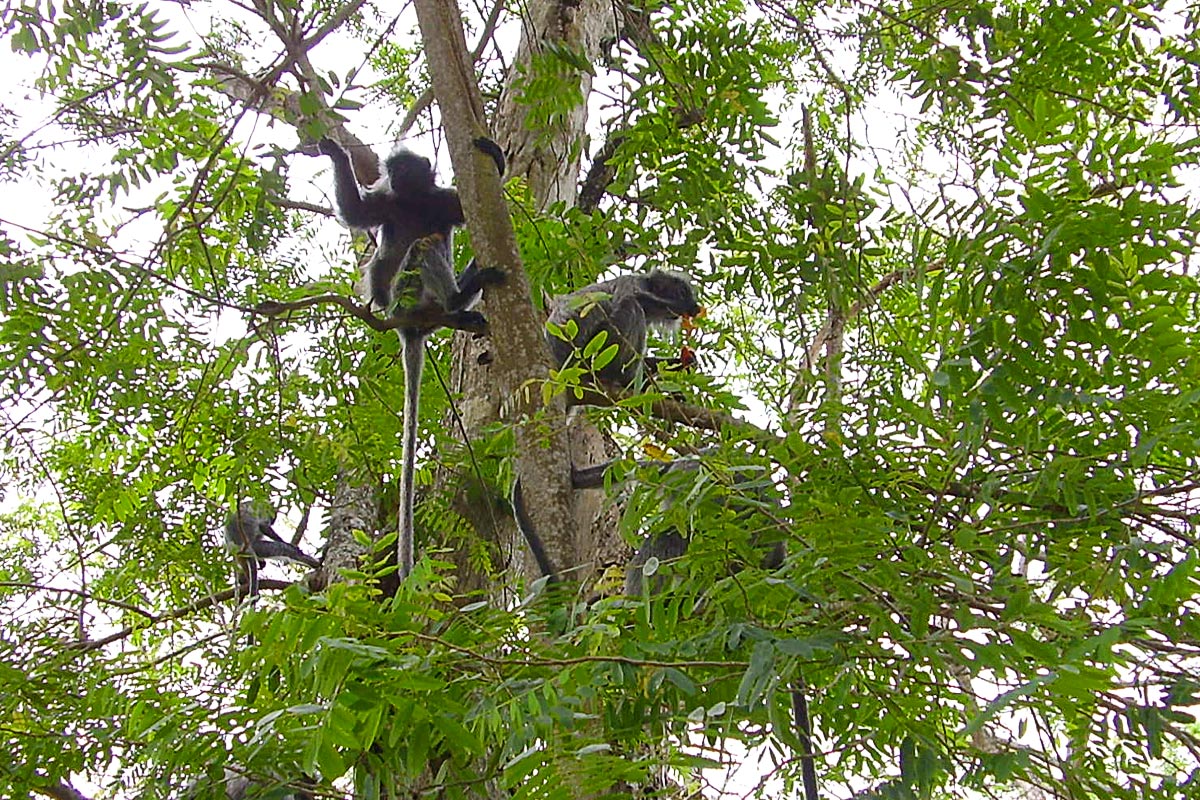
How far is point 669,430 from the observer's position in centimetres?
175

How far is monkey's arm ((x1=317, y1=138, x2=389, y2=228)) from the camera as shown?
428cm

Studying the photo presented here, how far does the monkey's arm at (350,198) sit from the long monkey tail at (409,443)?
2.91 feet

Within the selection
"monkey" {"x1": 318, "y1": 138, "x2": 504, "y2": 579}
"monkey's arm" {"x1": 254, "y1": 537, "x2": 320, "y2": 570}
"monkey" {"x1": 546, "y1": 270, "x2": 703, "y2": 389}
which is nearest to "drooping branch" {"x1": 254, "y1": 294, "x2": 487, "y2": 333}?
"monkey" {"x1": 318, "y1": 138, "x2": 504, "y2": 579}

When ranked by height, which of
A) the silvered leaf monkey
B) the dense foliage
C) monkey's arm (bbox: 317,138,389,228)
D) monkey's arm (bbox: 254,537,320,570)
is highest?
monkey's arm (bbox: 317,138,389,228)

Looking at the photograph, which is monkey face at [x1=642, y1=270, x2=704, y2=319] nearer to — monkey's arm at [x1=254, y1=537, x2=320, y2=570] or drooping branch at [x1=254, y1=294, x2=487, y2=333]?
drooping branch at [x1=254, y1=294, x2=487, y2=333]

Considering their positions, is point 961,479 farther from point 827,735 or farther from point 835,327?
point 835,327

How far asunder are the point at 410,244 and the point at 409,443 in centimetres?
163

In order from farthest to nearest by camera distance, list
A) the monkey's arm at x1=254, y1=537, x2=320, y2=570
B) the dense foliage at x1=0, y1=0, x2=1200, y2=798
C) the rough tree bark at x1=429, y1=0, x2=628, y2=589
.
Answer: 1. the monkey's arm at x1=254, y1=537, x2=320, y2=570
2. the rough tree bark at x1=429, y1=0, x2=628, y2=589
3. the dense foliage at x1=0, y1=0, x2=1200, y2=798

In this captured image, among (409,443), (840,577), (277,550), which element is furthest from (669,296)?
(840,577)

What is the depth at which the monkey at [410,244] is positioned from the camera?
3.78 metres

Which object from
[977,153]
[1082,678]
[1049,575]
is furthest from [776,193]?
[1082,678]

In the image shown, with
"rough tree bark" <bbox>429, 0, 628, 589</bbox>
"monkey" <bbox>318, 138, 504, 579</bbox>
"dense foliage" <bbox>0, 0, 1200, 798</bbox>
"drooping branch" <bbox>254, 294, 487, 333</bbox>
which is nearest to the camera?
"dense foliage" <bbox>0, 0, 1200, 798</bbox>

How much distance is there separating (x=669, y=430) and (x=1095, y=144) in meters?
0.78

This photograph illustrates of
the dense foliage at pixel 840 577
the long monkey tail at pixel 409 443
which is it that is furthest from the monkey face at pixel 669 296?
the dense foliage at pixel 840 577
